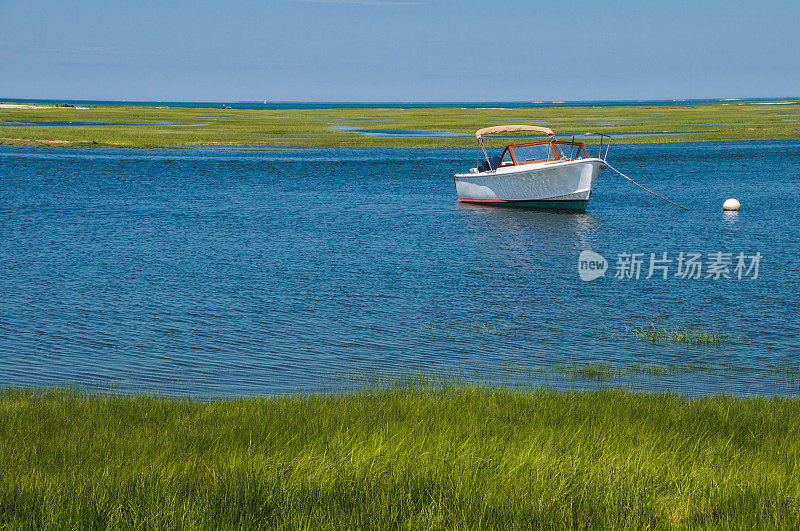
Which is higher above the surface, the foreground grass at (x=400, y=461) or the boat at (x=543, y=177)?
the boat at (x=543, y=177)

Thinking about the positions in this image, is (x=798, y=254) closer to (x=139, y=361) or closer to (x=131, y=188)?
(x=139, y=361)

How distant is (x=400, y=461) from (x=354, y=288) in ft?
42.0

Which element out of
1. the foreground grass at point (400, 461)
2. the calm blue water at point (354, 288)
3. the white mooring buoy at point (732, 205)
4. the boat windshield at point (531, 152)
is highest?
the boat windshield at point (531, 152)

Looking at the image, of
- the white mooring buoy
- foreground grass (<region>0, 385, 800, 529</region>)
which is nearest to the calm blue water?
the white mooring buoy

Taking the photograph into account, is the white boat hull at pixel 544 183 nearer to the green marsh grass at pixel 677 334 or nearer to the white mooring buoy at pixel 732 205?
the white mooring buoy at pixel 732 205

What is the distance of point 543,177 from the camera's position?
120 feet

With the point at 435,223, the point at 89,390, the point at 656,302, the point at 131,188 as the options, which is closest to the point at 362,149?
the point at 131,188

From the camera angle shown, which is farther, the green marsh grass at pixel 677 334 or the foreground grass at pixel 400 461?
the green marsh grass at pixel 677 334

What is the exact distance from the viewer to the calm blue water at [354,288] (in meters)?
13.4

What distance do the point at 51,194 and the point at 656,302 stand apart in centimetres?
3370

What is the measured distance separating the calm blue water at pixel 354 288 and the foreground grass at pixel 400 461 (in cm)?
237

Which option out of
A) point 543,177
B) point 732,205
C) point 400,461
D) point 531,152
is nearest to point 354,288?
point 400,461

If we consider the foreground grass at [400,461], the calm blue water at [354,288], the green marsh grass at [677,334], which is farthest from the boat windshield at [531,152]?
the foreground grass at [400,461]

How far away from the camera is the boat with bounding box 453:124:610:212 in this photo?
36.2m
